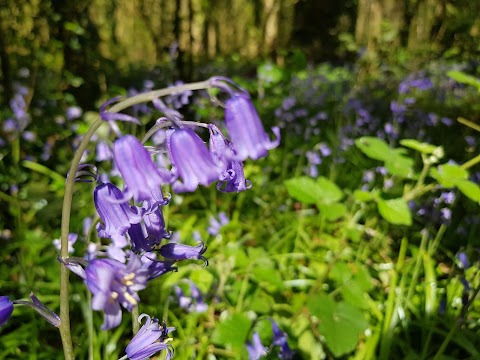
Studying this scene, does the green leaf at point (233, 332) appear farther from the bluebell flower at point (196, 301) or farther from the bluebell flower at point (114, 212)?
the bluebell flower at point (114, 212)

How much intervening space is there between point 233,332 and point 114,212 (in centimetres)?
107

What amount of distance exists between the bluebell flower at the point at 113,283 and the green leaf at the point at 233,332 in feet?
3.18

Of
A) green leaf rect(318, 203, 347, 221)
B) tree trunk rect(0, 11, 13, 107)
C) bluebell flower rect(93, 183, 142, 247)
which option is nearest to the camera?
bluebell flower rect(93, 183, 142, 247)

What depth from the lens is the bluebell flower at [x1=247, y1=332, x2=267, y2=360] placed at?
1814 millimetres

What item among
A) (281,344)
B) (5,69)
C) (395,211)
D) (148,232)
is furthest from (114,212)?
(5,69)

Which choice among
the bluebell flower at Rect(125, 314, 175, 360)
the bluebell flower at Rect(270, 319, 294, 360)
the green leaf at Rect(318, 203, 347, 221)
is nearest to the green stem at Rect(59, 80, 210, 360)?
the bluebell flower at Rect(125, 314, 175, 360)

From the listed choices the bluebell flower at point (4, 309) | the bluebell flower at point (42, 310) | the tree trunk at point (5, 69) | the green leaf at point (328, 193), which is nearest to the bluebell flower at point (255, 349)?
the green leaf at point (328, 193)

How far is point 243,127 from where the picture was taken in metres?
0.87

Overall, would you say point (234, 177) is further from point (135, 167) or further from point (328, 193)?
point (328, 193)

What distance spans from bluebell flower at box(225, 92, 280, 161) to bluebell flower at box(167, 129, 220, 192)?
68 millimetres

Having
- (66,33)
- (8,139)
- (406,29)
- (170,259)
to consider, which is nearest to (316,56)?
(406,29)

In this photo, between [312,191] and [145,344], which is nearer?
[145,344]

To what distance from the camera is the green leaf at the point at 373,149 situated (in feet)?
6.91

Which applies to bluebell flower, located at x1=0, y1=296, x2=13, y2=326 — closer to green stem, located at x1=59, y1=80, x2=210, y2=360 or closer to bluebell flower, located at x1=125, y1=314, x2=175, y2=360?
green stem, located at x1=59, y1=80, x2=210, y2=360
